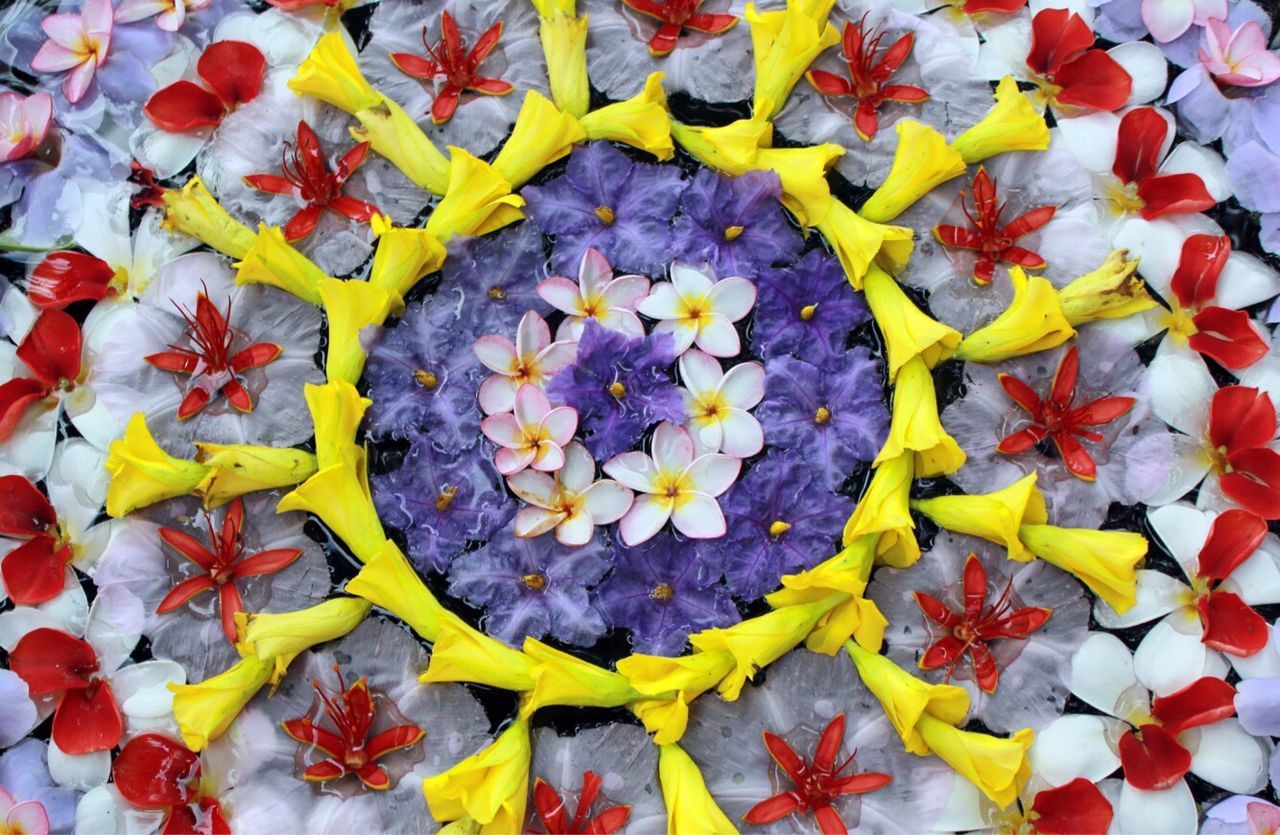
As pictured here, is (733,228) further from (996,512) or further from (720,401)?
(996,512)

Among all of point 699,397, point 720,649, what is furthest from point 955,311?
point 720,649

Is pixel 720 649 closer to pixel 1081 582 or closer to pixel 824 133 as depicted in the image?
pixel 1081 582

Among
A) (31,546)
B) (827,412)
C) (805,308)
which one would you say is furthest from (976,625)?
(31,546)

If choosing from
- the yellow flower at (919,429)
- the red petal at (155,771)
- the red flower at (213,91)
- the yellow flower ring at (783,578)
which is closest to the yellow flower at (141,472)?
the yellow flower ring at (783,578)

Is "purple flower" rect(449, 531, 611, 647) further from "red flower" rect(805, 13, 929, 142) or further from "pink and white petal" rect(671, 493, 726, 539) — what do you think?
"red flower" rect(805, 13, 929, 142)

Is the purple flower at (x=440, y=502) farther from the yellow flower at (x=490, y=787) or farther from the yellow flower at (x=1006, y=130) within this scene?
the yellow flower at (x=1006, y=130)
